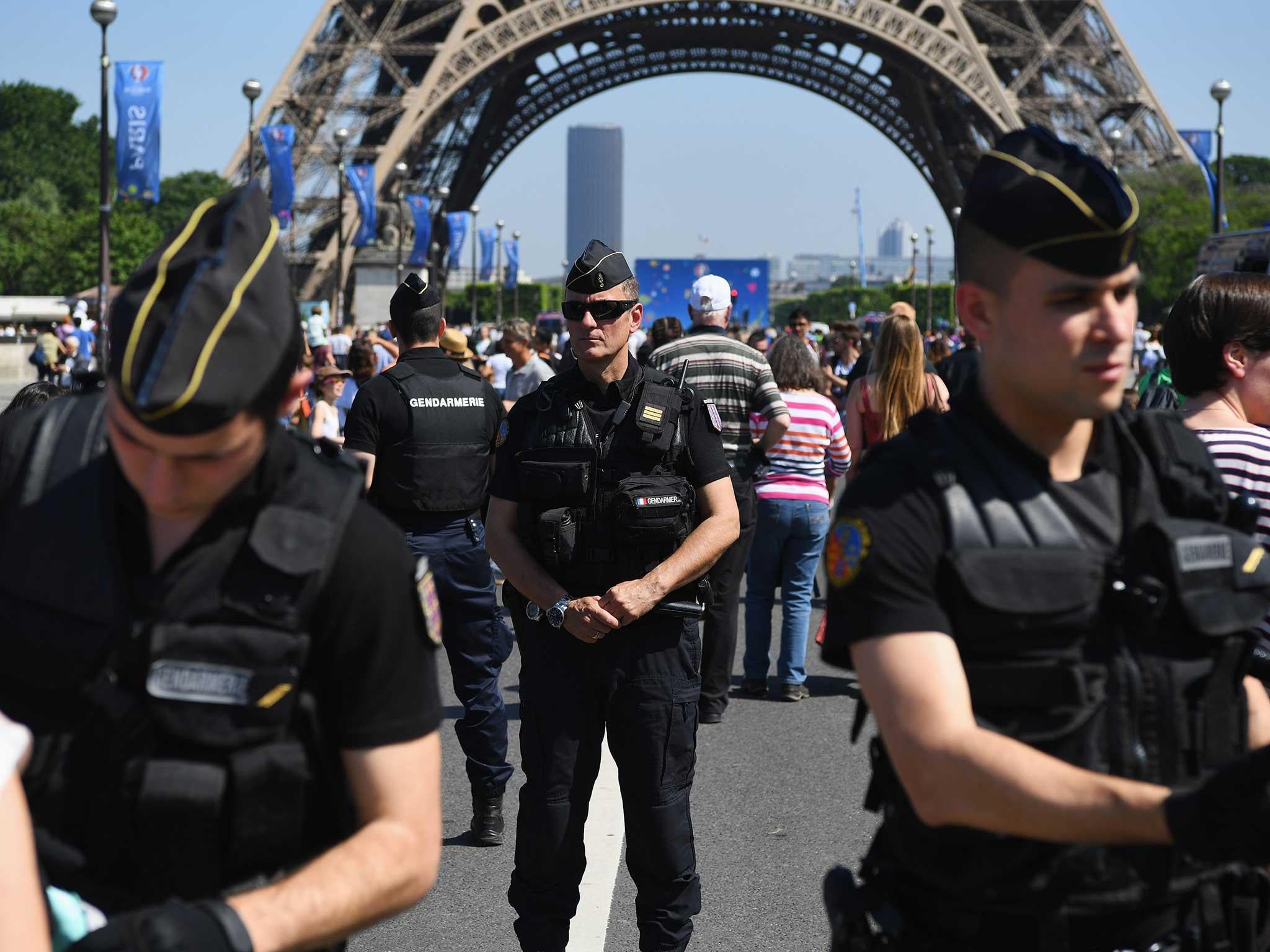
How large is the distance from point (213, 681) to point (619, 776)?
89.9 inches

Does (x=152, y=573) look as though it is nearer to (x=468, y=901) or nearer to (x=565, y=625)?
(x=565, y=625)

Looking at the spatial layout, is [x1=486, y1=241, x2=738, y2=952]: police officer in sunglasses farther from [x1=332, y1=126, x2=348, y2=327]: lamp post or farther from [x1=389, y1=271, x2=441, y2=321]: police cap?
[x1=332, y1=126, x2=348, y2=327]: lamp post

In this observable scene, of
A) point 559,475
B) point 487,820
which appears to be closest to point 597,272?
point 559,475

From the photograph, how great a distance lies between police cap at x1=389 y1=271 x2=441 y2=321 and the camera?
241 inches

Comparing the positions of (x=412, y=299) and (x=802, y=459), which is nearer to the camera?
(x=412, y=299)

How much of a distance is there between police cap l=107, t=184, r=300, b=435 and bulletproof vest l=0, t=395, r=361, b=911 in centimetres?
19

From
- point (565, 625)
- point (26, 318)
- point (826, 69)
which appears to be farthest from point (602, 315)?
point (26, 318)

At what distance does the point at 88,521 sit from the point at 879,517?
1.02m

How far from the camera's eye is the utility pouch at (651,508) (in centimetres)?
428

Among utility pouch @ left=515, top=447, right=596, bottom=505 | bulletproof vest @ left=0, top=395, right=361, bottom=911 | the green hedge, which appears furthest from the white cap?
the green hedge

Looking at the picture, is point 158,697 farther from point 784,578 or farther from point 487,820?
Result: point 784,578

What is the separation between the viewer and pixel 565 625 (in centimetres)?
414

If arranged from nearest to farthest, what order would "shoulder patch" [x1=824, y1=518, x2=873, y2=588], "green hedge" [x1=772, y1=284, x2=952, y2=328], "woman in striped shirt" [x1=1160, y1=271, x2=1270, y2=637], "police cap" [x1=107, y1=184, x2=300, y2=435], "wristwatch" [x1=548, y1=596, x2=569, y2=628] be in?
"police cap" [x1=107, y1=184, x2=300, y2=435], "shoulder patch" [x1=824, y1=518, x2=873, y2=588], "woman in striped shirt" [x1=1160, y1=271, x2=1270, y2=637], "wristwatch" [x1=548, y1=596, x2=569, y2=628], "green hedge" [x1=772, y1=284, x2=952, y2=328]

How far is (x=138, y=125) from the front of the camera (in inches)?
917
